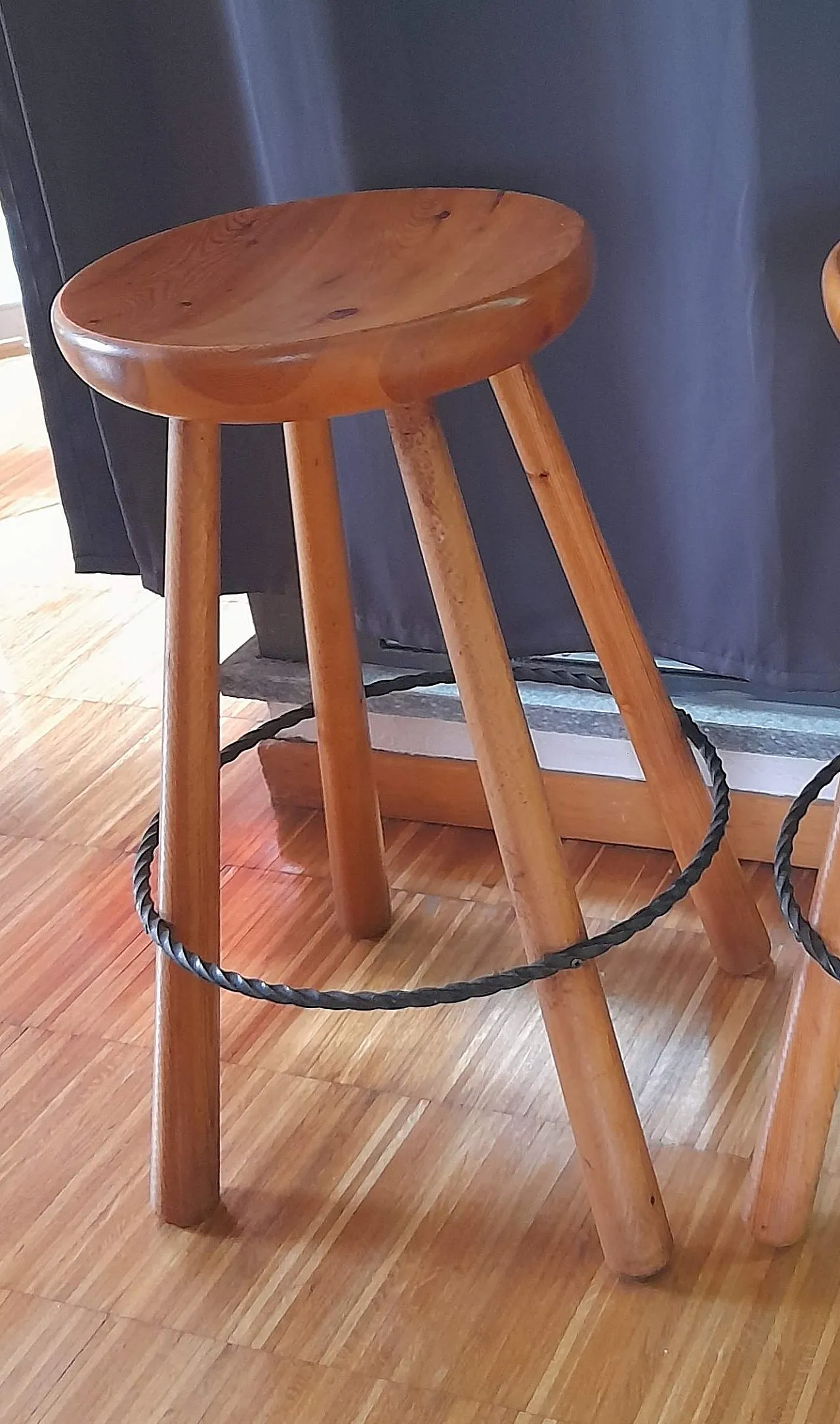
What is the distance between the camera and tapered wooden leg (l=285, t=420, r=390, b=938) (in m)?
0.97

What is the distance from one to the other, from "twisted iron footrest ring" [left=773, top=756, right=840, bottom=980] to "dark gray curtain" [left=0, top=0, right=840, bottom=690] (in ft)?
0.42

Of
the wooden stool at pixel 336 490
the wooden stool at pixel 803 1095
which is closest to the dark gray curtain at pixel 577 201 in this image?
the wooden stool at pixel 336 490

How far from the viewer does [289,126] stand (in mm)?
981

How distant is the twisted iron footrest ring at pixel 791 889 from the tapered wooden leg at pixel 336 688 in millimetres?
338

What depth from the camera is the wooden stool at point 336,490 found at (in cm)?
69

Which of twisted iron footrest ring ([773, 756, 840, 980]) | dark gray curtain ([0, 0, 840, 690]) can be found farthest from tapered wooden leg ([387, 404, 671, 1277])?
dark gray curtain ([0, 0, 840, 690])

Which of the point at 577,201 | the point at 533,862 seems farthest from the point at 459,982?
the point at 577,201

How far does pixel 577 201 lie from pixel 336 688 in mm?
379

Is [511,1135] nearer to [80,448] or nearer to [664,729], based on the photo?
[664,729]

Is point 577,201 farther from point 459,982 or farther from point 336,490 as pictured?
point 459,982

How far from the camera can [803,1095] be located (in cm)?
84

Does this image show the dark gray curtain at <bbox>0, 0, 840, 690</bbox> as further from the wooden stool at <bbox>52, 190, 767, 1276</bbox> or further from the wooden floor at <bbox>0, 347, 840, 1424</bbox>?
the wooden floor at <bbox>0, 347, 840, 1424</bbox>

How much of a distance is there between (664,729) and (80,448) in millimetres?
565

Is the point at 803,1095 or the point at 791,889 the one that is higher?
the point at 791,889
